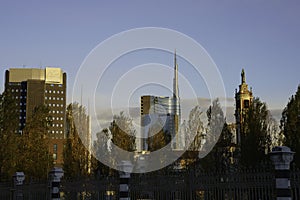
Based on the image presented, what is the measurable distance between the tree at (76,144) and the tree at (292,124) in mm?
14060

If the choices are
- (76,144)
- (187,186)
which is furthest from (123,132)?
(187,186)

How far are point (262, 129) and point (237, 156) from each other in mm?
2518

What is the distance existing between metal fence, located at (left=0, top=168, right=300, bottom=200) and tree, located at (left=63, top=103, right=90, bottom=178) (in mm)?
14920

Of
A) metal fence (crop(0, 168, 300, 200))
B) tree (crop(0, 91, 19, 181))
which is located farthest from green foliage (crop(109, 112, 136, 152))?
metal fence (crop(0, 168, 300, 200))

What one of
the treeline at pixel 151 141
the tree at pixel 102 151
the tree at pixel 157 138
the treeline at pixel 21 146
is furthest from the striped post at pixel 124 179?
the tree at pixel 157 138

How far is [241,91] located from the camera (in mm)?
54062

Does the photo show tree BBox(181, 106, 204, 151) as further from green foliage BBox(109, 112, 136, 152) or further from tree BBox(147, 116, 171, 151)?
green foliage BBox(109, 112, 136, 152)

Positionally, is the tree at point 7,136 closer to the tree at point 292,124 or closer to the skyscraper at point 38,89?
the tree at point 292,124

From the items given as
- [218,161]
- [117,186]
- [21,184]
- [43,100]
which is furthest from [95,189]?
[43,100]

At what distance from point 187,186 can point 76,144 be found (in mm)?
22826

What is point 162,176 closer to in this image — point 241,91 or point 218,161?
point 218,161

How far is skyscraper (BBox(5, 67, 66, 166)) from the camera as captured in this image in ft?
407

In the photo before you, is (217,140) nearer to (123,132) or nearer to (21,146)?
(123,132)

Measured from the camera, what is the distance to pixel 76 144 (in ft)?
110
